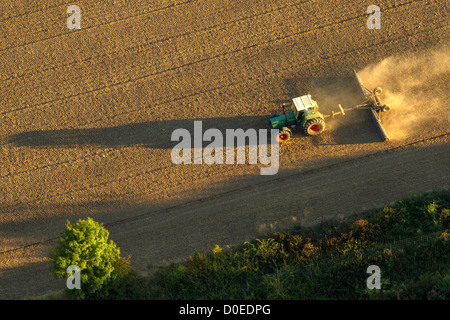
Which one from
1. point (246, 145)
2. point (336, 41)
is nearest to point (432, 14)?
point (336, 41)

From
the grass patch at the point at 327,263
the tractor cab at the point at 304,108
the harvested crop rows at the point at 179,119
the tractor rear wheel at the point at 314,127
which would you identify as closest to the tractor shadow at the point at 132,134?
the harvested crop rows at the point at 179,119

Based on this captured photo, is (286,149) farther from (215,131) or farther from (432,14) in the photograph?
(432,14)

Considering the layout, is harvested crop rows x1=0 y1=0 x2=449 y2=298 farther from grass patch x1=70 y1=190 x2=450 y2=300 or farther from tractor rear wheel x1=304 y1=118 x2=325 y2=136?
grass patch x1=70 y1=190 x2=450 y2=300

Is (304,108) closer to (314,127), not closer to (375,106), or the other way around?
(314,127)

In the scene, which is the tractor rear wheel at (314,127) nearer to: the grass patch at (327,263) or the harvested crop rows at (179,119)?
the harvested crop rows at (179,119)

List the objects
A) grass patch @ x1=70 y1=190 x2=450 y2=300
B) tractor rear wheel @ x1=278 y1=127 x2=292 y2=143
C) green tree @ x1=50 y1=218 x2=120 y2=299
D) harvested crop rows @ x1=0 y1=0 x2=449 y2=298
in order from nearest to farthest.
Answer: green tree @ x1=50 y1=218 x2=120 y2=299
grass patch @ x1=70 y1=190 x2=450 y2=300
harvested crop rows @ x1=0 y1=0 x2=449 y2=298
tractor rear wheel @ x1=278 y1=127 x2=292 y2=143

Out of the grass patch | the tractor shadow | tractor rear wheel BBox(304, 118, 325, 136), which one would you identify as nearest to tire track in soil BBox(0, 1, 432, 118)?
the tractor shadow
